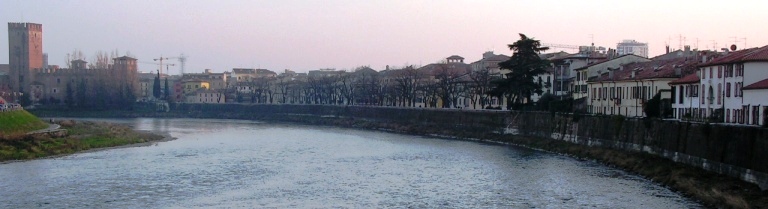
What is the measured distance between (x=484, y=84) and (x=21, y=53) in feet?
269

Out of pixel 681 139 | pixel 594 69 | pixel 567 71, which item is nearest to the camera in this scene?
pixel 681 139

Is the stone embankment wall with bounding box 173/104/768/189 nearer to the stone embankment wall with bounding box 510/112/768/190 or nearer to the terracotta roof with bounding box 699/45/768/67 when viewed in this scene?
the stone embankment wall with bounding box 510/112/768/190

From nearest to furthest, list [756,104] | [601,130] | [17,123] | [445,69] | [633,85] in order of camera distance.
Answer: [756,104] < [601,130] < [633,85] < [17,123] < [445,69]

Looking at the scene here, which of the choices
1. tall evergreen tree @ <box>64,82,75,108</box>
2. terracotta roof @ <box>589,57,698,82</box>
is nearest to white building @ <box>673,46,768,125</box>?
terracotta roof @ <box>589,57,698,82</box>

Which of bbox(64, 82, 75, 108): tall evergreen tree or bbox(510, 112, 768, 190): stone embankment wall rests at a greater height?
bbox(64, 82, 75, 108): tall evergreen tree

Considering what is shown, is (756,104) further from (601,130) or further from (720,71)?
(601,130)

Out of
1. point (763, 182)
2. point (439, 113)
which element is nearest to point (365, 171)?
point (763, 182)

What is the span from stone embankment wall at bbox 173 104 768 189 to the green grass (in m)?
28.0

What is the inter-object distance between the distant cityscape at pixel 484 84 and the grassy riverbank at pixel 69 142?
2193 cm

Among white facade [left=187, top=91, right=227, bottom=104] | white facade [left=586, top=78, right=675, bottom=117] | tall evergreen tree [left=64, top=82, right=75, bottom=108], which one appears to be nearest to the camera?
white facade [left=586, top=78, right=675, bottom=117]

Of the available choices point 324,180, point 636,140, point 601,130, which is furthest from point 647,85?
point 324,180

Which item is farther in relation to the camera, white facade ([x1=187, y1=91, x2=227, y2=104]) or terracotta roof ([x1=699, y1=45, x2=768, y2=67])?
white facade ([x1=187, y1=91, x2=227, y2=104])

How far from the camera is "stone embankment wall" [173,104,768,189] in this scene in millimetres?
25688

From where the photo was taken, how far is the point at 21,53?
4916 inches
